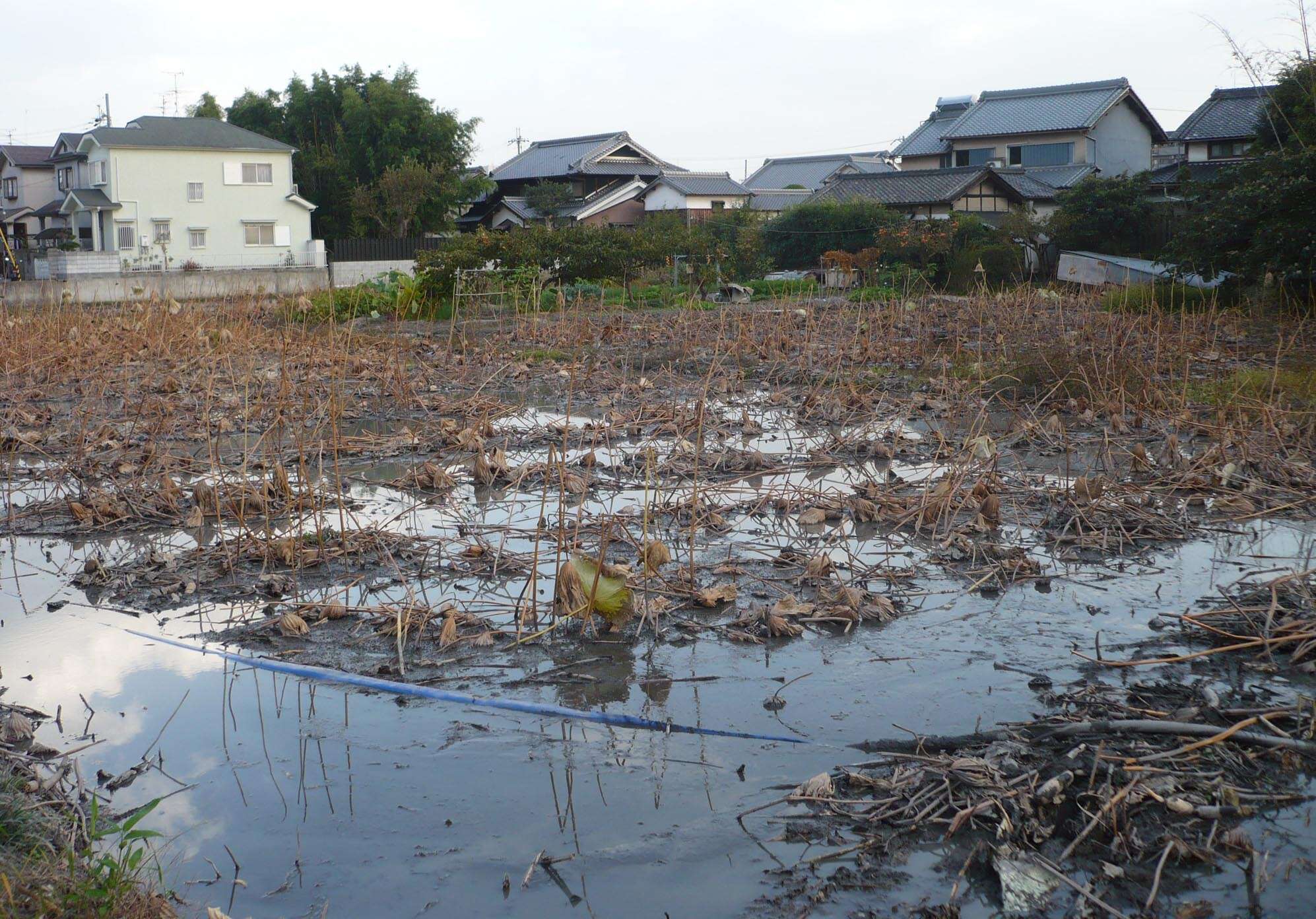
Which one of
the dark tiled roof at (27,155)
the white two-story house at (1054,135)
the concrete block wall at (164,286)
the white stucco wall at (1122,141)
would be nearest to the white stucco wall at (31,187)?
the dark tiled roof at (27,155)

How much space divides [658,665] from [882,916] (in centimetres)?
155

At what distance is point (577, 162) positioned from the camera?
1565 inches

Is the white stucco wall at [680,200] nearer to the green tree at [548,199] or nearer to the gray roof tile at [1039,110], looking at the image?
the green tree at [548,199]

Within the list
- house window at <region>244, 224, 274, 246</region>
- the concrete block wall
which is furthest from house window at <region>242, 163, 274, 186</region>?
the concrete block wall

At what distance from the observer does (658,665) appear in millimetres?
3803

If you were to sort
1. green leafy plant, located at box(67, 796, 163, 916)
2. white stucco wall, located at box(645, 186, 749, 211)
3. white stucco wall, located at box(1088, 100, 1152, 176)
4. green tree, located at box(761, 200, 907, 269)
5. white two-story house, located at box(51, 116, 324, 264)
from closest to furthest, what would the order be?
green leafy plant, located at box(67, 796, 163, 916)
green tree, located at box(761, 200, 907, 269)
white two-story house, located at box(51, 116, 324, 264)
white stucco wall, located at box(1088, 100, 1152, 176)
white stucco wall, located at box(645, 186, 749, 211)

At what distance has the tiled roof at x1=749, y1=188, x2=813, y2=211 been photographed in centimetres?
3844

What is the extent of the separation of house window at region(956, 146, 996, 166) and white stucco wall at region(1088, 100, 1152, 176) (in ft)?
→ 10.5

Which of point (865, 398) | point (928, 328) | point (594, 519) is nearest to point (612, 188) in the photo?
point (928, 328)

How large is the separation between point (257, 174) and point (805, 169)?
21164 millimetres

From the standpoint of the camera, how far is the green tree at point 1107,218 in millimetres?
24250

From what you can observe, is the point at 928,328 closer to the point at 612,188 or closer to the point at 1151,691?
the point at 1151,691

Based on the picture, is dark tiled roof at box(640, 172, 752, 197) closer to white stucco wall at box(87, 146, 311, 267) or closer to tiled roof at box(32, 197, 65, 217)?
white stucco wall at box(87, 146, 311, 267)

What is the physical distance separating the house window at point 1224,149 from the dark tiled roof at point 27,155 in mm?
40740
